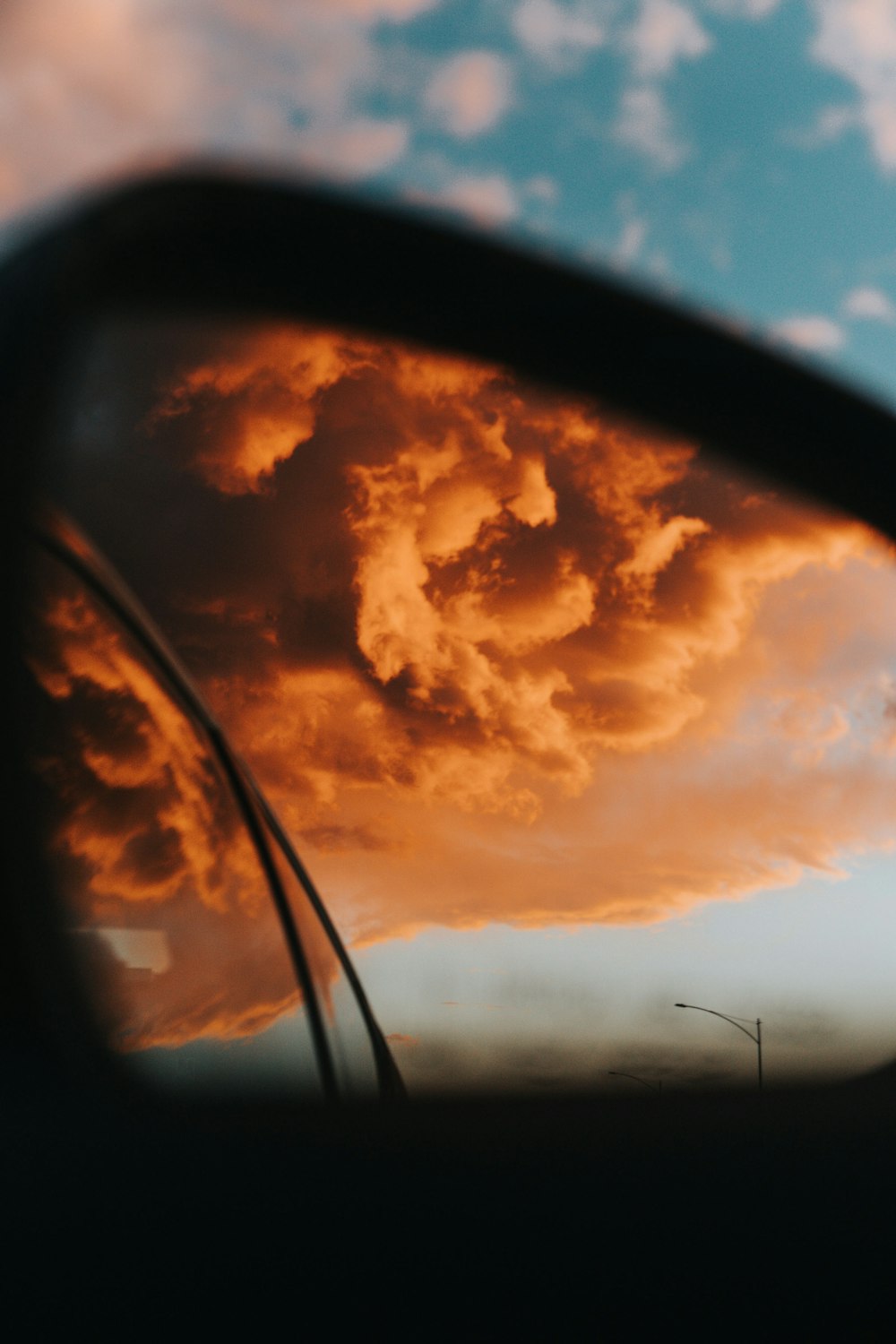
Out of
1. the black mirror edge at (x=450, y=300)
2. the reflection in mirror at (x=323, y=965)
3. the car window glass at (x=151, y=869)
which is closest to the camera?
the car window glass at (x=151, y=869)

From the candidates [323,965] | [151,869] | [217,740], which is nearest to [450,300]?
[217,740]

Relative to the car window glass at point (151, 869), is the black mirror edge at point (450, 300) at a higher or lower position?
higher

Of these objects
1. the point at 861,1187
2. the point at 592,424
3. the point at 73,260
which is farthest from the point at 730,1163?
the point at 592,424

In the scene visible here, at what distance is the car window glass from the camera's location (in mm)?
1328

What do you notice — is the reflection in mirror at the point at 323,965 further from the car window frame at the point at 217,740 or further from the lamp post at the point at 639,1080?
the lamp post at the point at 639,1080

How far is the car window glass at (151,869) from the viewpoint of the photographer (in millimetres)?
1328

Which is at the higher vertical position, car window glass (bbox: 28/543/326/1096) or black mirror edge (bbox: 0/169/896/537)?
black mirror edge (bbox: 0/169/896/537)

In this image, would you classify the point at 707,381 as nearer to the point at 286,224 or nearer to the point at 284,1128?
the point at 286,224

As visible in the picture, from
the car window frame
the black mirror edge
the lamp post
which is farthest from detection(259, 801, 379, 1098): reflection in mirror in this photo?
the black mirror edge

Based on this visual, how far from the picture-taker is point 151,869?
188cm

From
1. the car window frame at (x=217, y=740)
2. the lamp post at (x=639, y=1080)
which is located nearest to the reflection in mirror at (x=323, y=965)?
the car window frame at (x=217, y=740)

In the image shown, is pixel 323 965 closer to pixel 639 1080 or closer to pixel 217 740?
pixel 217 740

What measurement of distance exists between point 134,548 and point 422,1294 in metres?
1.47

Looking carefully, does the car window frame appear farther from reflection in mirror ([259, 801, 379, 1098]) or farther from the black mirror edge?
the black mirror edge
